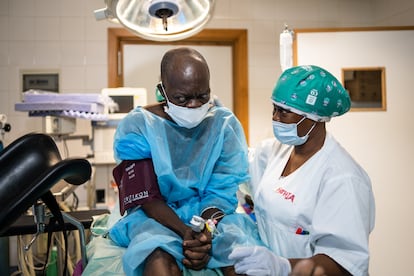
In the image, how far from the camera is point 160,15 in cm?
131

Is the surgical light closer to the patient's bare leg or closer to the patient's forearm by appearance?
the patient's forearm

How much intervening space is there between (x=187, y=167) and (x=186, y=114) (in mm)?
178

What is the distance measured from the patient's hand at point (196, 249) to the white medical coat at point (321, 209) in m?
0.25

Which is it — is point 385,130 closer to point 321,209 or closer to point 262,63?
point 262,63

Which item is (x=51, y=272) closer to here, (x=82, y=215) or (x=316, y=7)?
(x=82, y=215)

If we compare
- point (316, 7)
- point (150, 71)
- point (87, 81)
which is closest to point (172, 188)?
point (87, 81)

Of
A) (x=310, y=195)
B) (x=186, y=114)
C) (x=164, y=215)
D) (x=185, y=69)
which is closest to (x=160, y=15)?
(x=185, y=69)

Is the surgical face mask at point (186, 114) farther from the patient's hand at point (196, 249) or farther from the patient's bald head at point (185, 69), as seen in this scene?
the patient's hand at point (196, 249)

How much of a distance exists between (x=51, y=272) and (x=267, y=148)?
1510 millimetres

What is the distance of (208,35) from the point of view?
9.08ft

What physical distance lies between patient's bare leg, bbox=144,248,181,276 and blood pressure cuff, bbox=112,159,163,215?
0.20 m

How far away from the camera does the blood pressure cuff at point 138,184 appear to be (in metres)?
1.10

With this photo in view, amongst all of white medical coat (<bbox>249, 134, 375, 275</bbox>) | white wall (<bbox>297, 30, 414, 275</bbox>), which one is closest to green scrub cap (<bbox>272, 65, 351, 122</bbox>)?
white medical coat (<bbox>249, 134, 375, 275</bbox>)

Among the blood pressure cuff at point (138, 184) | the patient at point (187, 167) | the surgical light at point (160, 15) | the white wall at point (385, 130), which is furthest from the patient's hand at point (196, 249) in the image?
the white wall at point (385, 130)
